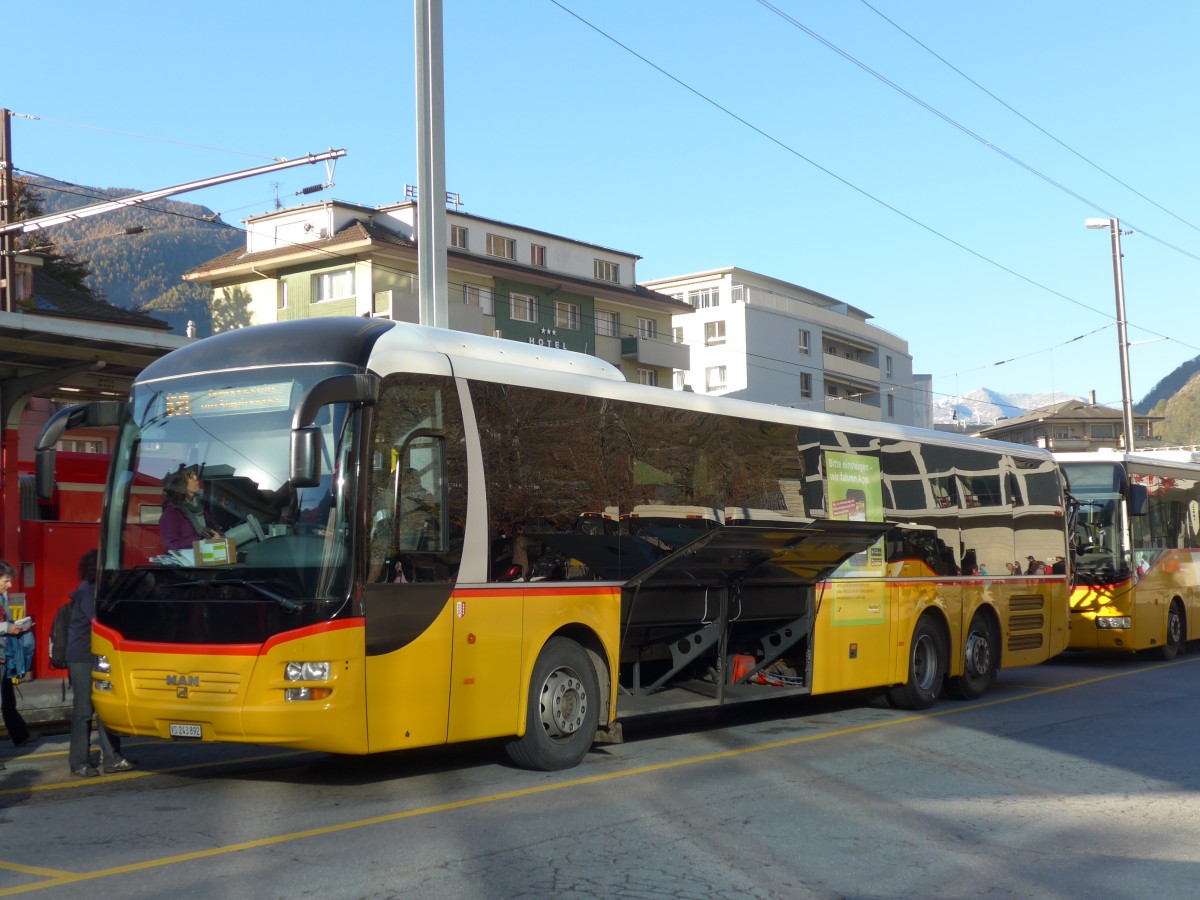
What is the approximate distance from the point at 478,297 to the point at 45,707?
1621 inches

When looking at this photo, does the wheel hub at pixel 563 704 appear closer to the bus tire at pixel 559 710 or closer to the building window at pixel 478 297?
the bus tire at pixel 559 710

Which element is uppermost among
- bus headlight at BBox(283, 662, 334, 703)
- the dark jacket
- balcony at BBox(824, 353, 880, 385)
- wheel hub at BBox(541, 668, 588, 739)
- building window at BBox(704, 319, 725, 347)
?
building window at BBox(704, 319, 725, 347)

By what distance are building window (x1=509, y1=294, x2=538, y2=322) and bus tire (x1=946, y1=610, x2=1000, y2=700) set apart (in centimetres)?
4072

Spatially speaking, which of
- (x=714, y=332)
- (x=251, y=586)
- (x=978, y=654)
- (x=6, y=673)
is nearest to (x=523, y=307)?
(x=714, y=332)

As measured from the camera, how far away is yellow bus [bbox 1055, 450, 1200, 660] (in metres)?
21.0

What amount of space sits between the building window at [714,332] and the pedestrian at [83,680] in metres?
67.2

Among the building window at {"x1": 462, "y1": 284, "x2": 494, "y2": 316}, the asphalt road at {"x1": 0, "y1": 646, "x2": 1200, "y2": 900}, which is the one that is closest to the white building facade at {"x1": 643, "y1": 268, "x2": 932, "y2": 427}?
the building window at {"x1": 462, "y1": 284, "x2": 494, "y2": 316}

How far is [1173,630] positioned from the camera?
22.4 m

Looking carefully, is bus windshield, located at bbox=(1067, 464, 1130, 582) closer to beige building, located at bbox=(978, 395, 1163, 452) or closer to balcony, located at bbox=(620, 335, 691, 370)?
balcony, located at bbox=(620, 335, 691, 370)

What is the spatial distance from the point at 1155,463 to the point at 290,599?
1815cm

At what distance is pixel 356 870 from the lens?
686 cm

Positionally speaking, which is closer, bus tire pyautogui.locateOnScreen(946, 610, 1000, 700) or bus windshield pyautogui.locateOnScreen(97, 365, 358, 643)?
bus windshield pyautogui.locateOnScreen(97, 365, 358, 643)

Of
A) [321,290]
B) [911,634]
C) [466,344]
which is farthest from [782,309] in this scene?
[466,344]

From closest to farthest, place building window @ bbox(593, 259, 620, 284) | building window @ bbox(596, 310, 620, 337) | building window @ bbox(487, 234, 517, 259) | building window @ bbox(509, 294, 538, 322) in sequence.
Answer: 1. building window @ bbox(509, 294, 538, 322)
2. building window @ bbox(487, 234, 517, 259)
3. building window @ bbox(596, 310, 620, 337)
4. building window @ bbox(593, 259, 620, 284)
